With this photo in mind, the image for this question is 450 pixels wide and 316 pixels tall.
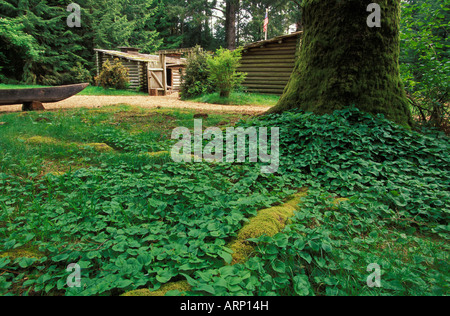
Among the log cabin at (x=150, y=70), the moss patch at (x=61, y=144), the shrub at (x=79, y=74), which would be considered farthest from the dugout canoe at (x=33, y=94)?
the shrub at (x=79, y=74)

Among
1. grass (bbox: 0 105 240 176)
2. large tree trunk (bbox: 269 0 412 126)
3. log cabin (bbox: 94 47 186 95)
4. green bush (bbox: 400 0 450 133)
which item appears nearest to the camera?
grass (bbox: 0 105 240 176)

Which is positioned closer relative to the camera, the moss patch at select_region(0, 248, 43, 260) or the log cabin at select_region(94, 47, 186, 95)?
the moss patch at select_region(0, 248, 43, 260)

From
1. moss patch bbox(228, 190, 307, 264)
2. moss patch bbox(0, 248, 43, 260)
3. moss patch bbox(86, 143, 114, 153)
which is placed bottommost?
moss patch bbox(0, 248, 43, 260)

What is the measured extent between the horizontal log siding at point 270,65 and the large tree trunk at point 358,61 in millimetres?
12103

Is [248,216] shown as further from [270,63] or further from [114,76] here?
[114,76]

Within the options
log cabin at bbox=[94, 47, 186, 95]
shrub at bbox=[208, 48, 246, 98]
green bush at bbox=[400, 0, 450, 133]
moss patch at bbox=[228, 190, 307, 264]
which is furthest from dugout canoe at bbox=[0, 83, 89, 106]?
Result: log cabin at bbox=[94, 47, 186, 95]

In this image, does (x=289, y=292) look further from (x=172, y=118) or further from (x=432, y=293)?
(x=172, y=118)

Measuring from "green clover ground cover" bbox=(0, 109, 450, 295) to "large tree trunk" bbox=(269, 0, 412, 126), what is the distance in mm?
416

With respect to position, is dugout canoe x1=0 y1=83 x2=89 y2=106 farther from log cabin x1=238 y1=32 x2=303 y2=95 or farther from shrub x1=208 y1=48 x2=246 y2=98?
log cabin x1=238 y1=32 x2=303 y2=95

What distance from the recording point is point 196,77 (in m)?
14.7

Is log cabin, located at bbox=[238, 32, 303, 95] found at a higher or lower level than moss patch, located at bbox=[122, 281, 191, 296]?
higher

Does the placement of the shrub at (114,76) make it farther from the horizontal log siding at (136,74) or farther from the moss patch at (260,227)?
the moss patch at (260,227)

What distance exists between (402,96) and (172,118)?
4921mm

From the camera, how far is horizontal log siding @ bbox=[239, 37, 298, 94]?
53.4 feet
